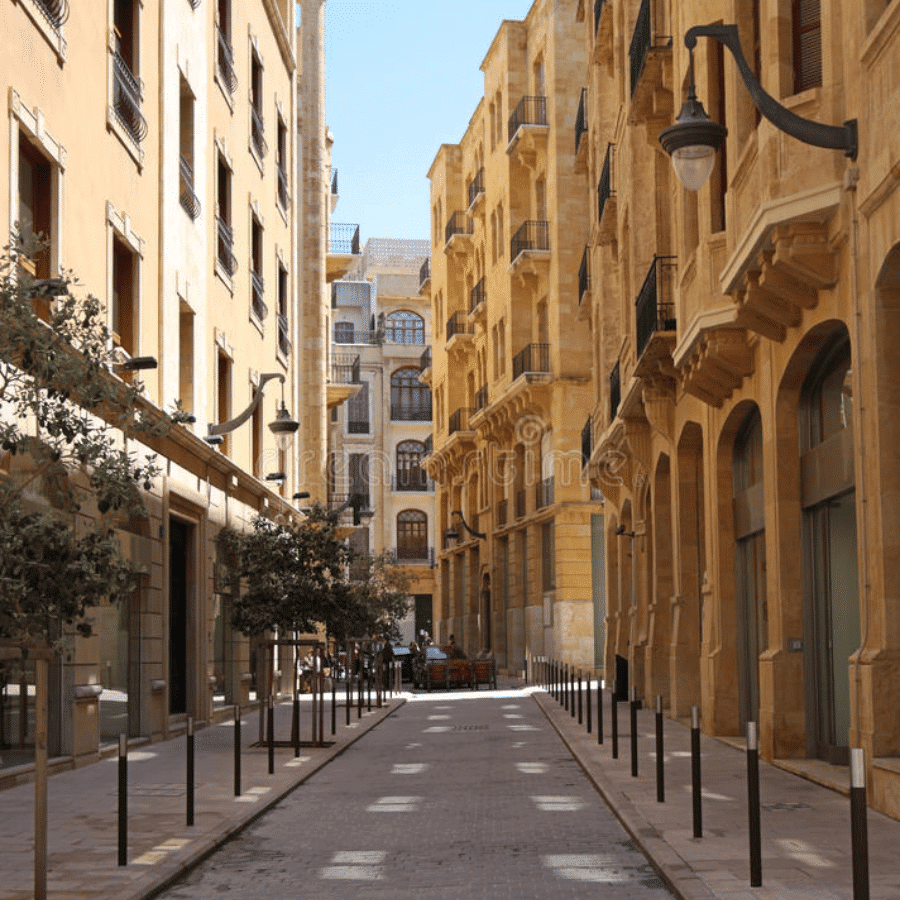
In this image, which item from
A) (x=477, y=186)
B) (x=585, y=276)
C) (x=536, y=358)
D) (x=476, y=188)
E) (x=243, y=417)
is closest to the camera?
(x=243, y=417)

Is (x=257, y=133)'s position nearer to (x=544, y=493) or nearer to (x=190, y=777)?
(x=544, y=493)

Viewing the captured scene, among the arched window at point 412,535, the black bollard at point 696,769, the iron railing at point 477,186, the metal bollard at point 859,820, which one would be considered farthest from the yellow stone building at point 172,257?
the arched window at point 412,535

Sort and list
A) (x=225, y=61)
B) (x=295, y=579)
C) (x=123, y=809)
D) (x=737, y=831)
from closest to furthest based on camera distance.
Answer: (x=123, y=809) < (x=737, y=831) < (x=295, y=579) < (x=225, y=61)

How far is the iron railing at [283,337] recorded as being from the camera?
37125mm

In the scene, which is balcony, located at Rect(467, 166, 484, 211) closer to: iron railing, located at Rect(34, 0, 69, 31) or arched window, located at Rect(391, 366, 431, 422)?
arched window, located at Rect(391, 366, 431, 422)

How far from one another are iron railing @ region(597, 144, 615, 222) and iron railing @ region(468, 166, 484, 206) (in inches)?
1107

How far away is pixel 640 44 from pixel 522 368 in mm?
27810

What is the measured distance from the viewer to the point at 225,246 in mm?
29203

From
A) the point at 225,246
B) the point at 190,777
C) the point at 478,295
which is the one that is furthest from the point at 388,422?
the point at 190,777

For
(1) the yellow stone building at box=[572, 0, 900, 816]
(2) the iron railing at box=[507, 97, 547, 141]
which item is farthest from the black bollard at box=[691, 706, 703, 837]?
(2) the iron railing at box=[507, 97, 547, 141]

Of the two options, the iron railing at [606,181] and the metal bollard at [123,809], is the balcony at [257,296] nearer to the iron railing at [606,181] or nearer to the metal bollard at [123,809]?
the iron railing at [606,181]

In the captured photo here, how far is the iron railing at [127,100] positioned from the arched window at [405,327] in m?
67.9

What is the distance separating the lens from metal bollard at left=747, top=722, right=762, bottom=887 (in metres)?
8.59

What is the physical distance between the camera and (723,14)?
62.5ft
